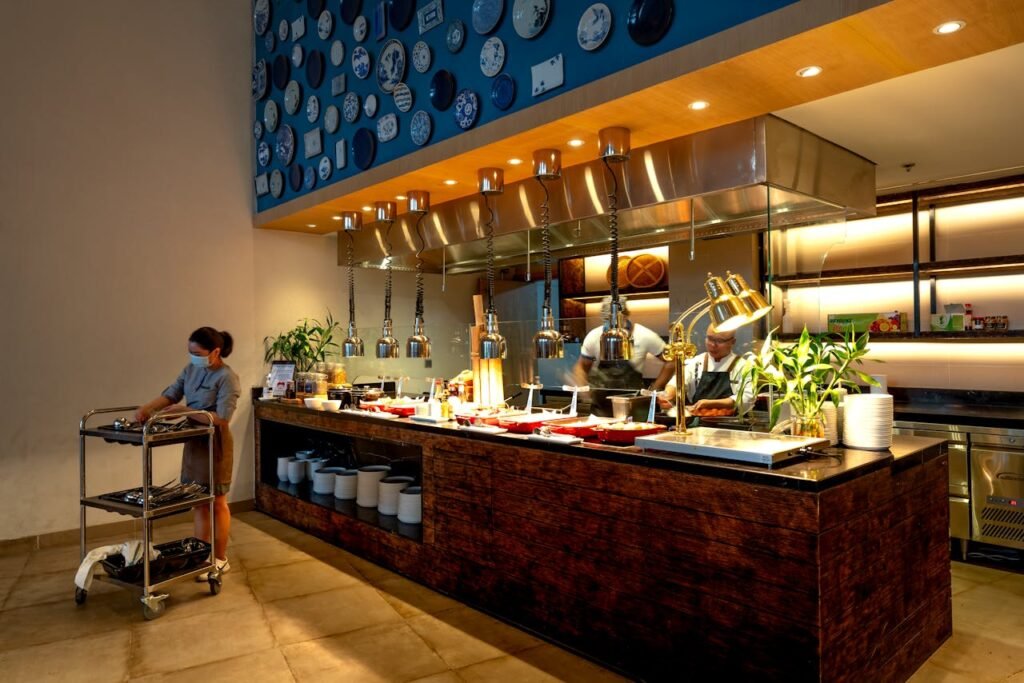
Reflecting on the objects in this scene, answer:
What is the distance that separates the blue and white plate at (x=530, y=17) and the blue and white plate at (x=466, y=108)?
1.45 ft

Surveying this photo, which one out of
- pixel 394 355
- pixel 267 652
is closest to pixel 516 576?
pixel 267 652

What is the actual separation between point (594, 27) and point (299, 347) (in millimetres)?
4069

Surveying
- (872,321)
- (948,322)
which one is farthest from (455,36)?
(948,322)

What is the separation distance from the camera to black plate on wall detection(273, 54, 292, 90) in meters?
5.65

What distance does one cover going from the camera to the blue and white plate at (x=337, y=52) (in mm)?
4980

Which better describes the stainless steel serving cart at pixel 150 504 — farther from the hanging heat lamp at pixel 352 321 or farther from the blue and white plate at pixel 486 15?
the blue and white plate at pixel 486 15

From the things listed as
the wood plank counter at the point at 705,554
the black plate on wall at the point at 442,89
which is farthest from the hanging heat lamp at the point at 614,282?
the black plate on wall at the point at 442,89

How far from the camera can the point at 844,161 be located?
13.0 feet

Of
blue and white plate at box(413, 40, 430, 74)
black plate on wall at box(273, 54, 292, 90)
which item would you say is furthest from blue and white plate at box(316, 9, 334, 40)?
blue and white plate at box(413, 40, 430, 74)

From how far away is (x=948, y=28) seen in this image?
2307mm

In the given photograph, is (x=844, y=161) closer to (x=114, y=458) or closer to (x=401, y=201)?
(x=401, y=201)

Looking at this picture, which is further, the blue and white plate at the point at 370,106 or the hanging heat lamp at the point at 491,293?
the blue and white plate at the point at 370,106

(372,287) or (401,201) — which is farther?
(372,287)

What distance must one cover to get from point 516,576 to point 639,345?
5.52ft
